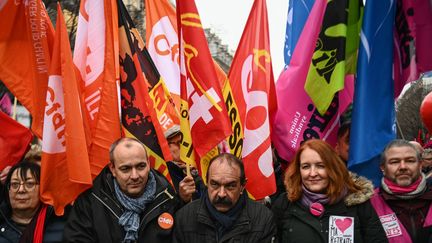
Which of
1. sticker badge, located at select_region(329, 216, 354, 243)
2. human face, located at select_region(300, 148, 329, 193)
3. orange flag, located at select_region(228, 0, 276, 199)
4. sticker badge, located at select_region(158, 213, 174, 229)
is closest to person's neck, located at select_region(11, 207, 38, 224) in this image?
sticker badge, located at select_region(158, 213, 174, 229)

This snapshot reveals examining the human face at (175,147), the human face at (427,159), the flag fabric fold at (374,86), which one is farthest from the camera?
the human face at (427,159)

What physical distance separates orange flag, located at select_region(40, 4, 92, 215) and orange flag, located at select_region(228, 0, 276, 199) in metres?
1.39

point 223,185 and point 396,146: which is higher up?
point 396,146

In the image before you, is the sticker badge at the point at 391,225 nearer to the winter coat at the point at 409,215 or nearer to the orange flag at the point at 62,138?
the winter coat at the point at 409,215

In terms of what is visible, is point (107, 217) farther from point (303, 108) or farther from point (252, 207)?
point (303, 108)

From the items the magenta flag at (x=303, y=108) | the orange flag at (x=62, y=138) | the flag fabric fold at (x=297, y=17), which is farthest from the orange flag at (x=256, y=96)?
the orange flag at (x=62, y=138)

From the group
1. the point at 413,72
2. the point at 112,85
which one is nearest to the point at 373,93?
the point at 413,72

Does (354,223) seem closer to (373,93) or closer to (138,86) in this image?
(373,93)

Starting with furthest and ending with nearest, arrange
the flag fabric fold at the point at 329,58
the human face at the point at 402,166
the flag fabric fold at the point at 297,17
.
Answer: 1. the flag fabric fold at the point at 297,17
2. the flag fabric fold at the point at 329,58
3. the human face at the point at 402,166

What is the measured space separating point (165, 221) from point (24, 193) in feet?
4.09

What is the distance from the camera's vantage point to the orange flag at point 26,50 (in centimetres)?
566

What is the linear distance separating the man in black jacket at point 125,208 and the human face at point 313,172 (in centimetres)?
103

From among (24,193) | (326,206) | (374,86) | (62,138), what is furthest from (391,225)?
(24,193)

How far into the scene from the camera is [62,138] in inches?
207
